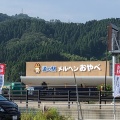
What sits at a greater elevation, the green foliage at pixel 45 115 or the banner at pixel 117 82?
the banner at pixel 117 82

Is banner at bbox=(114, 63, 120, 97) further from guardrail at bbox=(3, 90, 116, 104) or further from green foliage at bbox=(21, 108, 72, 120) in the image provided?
guardrail at bbox=(3, 90, 116, 104)

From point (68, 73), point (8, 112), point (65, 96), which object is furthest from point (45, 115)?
point (68, 73)

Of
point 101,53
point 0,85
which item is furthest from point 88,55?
point 0,85

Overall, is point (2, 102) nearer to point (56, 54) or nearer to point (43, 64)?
point (43, 64)

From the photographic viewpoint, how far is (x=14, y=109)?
1738cm

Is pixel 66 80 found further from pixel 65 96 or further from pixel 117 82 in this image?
pixel 117 82

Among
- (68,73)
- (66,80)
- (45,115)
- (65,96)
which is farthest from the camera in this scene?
(68,73)

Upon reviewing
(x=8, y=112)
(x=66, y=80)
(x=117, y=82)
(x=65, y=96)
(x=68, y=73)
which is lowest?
(x=65, y=96)

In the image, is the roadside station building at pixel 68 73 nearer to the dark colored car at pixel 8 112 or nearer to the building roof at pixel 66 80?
the building roof at pixel 66 80

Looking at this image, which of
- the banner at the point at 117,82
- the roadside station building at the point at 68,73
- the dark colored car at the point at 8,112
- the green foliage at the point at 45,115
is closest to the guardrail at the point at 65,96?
the banner at the point at 117,82

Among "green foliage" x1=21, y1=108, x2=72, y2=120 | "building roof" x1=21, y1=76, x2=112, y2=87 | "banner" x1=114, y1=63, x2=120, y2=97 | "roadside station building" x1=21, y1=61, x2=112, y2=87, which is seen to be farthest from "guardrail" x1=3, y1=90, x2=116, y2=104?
"roadside station building" x1=21, y1=61, x2=112, y2=87

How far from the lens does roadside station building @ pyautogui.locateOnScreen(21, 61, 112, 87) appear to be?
6800 centimetres

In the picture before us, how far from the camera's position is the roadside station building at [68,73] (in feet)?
223

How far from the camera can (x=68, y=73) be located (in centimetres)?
6994
